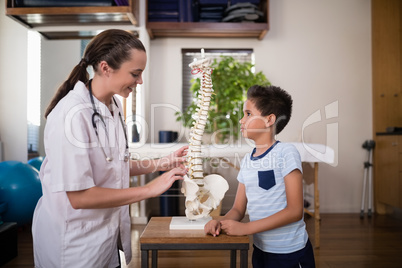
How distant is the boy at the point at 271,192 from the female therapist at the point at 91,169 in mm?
297

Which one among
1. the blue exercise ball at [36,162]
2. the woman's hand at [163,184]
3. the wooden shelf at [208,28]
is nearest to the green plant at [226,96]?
the wooden shelf at [208,28]

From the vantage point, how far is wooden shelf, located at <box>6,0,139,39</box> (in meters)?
2.87

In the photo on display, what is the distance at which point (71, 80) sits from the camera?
47.9 inches

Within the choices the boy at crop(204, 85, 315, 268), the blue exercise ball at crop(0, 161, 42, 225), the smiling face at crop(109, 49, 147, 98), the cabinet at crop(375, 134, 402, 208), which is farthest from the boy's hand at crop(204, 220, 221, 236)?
the cabinet at crop(375, 134, 402, 208)

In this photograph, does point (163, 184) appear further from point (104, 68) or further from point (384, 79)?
point (384, 79)

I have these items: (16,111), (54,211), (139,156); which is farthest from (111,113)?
(16,111)

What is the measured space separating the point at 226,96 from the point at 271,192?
2238 millimetres

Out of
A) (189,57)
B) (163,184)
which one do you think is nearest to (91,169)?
(163,184)

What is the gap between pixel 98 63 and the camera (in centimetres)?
118

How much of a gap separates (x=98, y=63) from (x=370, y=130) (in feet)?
11.4

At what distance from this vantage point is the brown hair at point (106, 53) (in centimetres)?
117

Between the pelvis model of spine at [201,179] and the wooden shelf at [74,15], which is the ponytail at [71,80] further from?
the wooden shelf at [74,15]

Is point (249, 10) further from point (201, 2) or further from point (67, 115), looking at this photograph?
point (67, 115)

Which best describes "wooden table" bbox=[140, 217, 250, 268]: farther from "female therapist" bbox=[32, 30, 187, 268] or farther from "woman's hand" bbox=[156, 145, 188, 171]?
"woman's hand" bbox=[156, 145, 188, 171]
